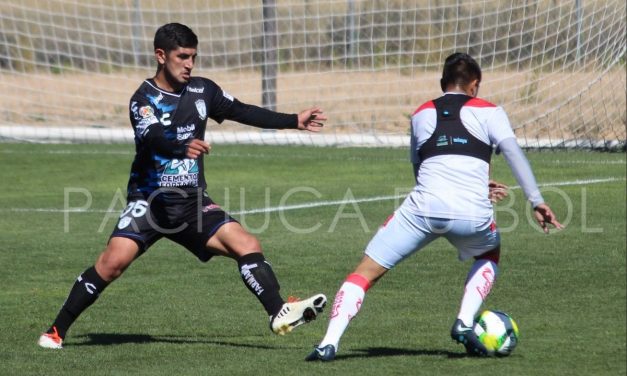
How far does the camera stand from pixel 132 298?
29.9 ft

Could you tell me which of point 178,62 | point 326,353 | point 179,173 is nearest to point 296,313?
point 326,353

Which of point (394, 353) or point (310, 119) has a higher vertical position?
point (310, 119)

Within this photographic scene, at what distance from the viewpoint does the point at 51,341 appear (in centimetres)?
740

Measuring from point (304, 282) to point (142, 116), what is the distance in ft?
9.07

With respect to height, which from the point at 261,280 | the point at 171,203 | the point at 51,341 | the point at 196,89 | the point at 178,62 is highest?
the point at 178,62

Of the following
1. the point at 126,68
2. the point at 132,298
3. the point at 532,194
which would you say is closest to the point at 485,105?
the point at 532,194

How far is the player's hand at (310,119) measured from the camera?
7.74 m

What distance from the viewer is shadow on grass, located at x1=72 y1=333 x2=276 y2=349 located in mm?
7578

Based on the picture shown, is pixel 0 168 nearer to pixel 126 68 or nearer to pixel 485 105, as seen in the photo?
pixel 126 68

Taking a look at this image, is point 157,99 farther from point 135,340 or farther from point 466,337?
point 466,337

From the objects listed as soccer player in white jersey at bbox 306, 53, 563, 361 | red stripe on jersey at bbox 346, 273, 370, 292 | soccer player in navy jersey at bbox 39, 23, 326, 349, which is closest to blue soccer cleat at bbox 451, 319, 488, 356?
soccer player in white jersey at bbox 306, 53, 563, 361

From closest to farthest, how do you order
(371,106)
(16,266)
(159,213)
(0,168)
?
(159,213) < (16,266) < (0,168) < (371,106)

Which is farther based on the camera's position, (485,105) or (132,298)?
(132,298)

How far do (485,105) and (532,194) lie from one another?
559mm
